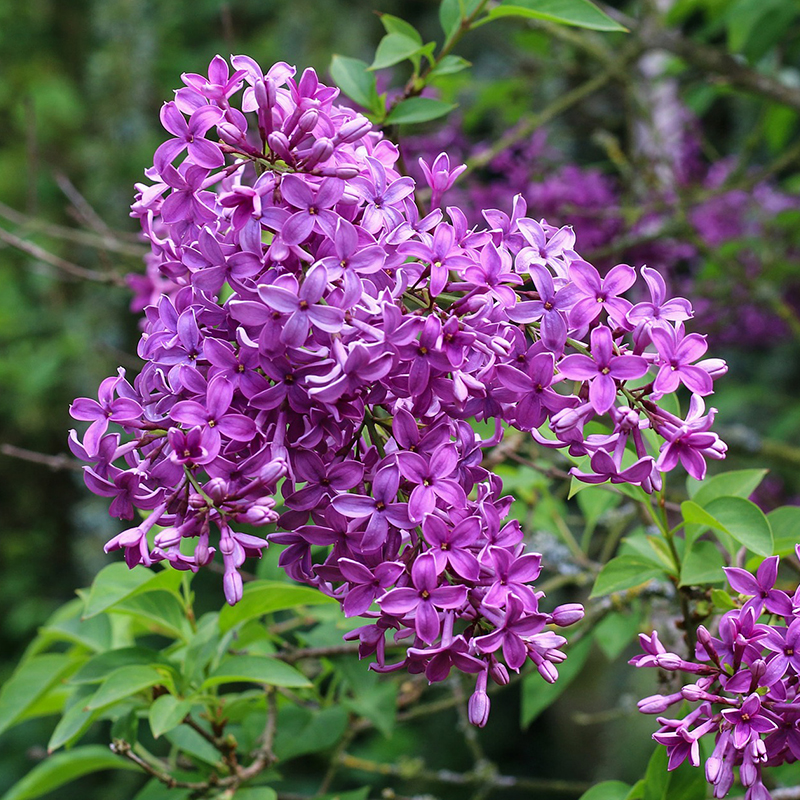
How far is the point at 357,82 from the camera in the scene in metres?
1.04

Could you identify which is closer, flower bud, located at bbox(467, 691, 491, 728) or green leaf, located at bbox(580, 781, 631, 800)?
flower bud, located at bbox(467, 691, 491, 728)

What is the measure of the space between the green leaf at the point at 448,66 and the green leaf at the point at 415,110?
0.14ft

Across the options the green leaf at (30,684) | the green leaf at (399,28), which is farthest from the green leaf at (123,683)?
the green leaf at (399,28)

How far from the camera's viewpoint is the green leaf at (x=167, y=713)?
82 centimetres

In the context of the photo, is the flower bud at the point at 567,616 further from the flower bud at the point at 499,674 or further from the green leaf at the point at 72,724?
the green leaf at the point at 72,724

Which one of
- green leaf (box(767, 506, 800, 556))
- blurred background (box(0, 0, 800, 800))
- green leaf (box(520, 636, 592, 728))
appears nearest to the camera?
green leaf (box(767, 506, 800, 556))

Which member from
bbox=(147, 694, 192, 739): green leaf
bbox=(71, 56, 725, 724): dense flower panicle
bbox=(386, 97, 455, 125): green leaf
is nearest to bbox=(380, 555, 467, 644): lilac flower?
bbox=(71, 56, 725, 724): dense flower panicle

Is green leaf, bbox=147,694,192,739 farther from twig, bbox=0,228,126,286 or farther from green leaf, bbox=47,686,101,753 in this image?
twig, bbox=0,228,126,286

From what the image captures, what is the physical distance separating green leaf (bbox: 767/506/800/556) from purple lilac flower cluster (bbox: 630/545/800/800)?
0.58 ft

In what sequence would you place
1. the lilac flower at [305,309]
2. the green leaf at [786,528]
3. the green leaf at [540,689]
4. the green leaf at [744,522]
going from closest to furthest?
the lilac flower at [305,309], the green leaf at [744,522], the green leaf at [786,528], the green leaf at [540,689]

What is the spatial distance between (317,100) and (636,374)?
13.5 inches

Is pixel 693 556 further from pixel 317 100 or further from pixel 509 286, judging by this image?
pixel 317 100

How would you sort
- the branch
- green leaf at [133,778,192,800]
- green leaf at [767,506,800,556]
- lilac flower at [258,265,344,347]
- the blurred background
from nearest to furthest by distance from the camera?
lilac flower at [258,265,344,347] → green leaf at [767,506,800,556] → green leaf at [133,778,192,800] → the branch → the blurred background

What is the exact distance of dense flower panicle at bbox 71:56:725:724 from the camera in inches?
23.5
